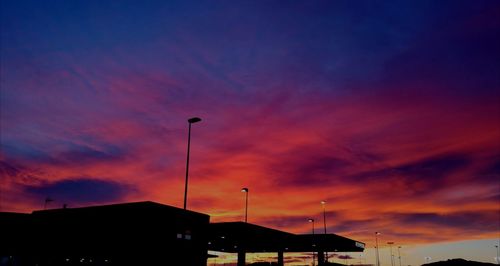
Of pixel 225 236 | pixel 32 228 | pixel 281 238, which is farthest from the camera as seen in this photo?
pixel 281 238

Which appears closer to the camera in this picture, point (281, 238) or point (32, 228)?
point (32, 228)

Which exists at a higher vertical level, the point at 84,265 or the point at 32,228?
the point at 32,228

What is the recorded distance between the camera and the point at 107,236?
36719 mm

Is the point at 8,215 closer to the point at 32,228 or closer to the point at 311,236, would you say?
the point at 32,228

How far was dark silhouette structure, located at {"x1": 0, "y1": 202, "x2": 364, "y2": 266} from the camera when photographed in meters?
34.8

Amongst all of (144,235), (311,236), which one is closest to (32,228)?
(144,235)

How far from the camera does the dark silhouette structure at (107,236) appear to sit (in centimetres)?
3484

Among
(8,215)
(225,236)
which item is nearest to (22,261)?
(8,215)

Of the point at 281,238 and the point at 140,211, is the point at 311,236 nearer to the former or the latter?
the point at 281,238

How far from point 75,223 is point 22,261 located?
29.6ft

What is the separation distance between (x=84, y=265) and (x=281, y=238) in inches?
1494

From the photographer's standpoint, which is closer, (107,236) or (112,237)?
(112,237)

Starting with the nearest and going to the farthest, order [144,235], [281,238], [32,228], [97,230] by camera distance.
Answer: [144,235]
[97,230]
[32,228]
[281,238]

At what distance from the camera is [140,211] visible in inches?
1387
